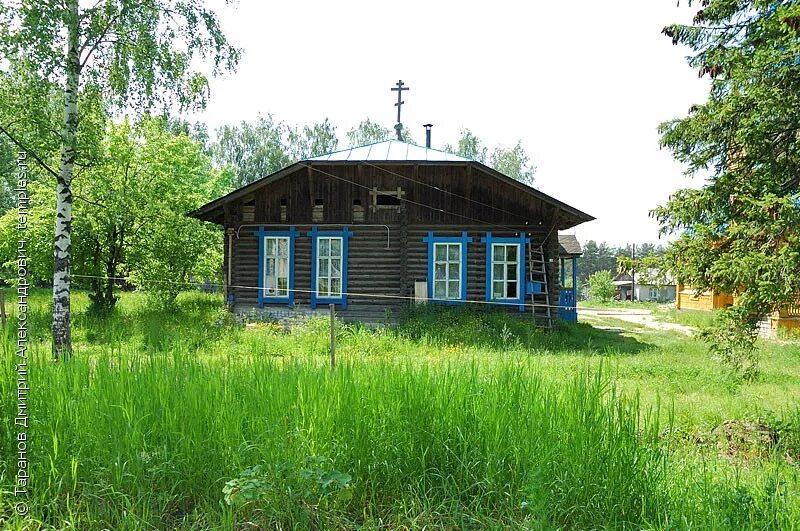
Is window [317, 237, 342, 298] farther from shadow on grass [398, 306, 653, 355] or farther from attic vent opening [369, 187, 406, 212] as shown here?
shadow on grass [398, 306, 653, 355]

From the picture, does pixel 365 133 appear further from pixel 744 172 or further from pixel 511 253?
pixel 744 172

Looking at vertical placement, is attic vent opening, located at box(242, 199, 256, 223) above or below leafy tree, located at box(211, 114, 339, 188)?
below

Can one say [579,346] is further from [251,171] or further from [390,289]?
[251,171]

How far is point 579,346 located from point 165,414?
38.4ft

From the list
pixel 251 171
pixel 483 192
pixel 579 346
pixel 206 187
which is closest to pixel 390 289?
pixel 483 192

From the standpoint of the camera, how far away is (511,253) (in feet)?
52.6

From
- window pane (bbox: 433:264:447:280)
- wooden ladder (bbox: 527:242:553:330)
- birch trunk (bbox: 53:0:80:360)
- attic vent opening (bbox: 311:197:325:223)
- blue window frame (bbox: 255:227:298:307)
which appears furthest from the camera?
blue window frame (bbox: 255:227:298:307)

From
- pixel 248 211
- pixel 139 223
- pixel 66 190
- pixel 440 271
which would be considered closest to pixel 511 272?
pixel 440 271

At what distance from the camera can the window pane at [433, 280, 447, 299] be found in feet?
52.5

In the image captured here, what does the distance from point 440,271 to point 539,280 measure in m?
2.92

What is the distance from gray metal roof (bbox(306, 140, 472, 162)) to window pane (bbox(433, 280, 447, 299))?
137 inches

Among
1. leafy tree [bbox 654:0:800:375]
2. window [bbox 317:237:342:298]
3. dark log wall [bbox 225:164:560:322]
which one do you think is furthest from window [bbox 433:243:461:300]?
leafy tree [bbox 654:0:800:375]

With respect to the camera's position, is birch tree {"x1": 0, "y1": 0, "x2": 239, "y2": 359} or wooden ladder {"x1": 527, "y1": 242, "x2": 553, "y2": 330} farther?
wooden ladder {"x1": 527, "y1": 242, "x2": 553, "y2": 330}

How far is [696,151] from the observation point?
6324 mm
